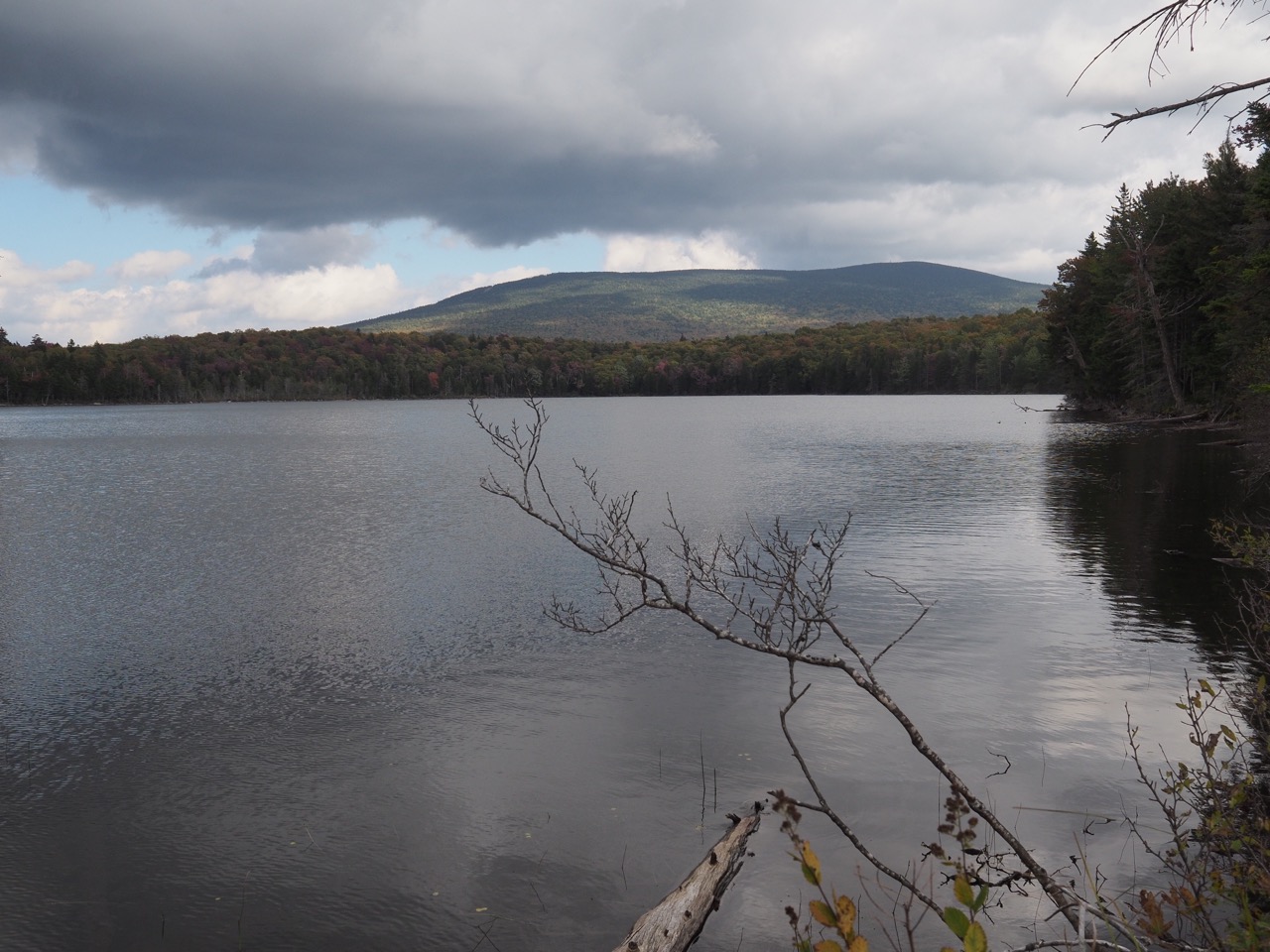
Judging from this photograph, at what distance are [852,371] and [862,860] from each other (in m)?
179

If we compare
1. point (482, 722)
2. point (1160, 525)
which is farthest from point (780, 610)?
point (1160, 525)

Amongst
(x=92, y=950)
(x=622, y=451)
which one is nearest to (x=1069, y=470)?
(x=622, y=451)

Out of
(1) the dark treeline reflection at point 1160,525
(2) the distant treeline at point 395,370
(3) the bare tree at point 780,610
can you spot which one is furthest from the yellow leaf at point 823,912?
(2) the distant treeline at point 395,370

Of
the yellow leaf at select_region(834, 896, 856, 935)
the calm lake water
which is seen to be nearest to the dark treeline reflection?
the calm lake water

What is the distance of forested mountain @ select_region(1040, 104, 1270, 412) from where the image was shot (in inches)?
1427

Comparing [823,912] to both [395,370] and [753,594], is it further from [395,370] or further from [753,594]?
[395,370]

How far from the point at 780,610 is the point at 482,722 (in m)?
6.63

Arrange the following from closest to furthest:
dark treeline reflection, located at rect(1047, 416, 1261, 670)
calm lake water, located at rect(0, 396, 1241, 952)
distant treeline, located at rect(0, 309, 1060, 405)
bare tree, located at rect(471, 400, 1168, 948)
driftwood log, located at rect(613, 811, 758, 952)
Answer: bare tree, located at rect(471, 400, 1168, 948)
driftwood log, located at rect(613, 811, 758, 952)
calm lake water, located at rect(0, 396, 1241, 952)
dark treeline reflection, located at rect(1047, 416, 1261, 670)
distant treeline, located at rect(0, 309, 1060, 405)

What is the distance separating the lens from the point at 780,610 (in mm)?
16672

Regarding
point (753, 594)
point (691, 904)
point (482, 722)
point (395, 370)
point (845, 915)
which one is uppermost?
point (395, 370)

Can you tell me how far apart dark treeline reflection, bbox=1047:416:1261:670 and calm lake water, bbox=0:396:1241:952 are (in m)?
0.18

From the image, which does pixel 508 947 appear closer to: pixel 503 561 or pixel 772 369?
pixel 503 561

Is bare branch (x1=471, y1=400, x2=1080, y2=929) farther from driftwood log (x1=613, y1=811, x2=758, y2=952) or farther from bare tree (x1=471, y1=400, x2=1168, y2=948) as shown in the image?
driftwood log (x1=613, y1=811, x2=758, y2=952)

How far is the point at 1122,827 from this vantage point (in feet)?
28.8
